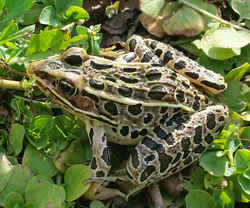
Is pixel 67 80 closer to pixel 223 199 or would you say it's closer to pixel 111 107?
pixel 111 107

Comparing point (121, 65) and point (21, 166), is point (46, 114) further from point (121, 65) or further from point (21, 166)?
point (121, 65)

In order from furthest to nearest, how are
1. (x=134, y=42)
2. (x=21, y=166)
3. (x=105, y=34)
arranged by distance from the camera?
1. (x=105, y=34)
2. (x=134, y=42)
3. (x=21, y=166)

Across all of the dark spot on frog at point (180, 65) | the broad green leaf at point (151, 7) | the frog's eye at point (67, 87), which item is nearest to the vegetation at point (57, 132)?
the frog's eye at point (67, 87)

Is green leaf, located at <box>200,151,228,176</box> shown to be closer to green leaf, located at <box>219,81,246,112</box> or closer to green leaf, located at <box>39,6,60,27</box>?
green leaf, located at <box>219,81,246,112</box>

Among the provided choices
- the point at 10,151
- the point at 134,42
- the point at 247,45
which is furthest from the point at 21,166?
the point at 247,45

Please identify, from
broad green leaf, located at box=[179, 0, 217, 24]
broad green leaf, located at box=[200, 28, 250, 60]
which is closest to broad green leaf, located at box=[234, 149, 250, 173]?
broad green leaf, located at box=[200, 28, 250, 60]
